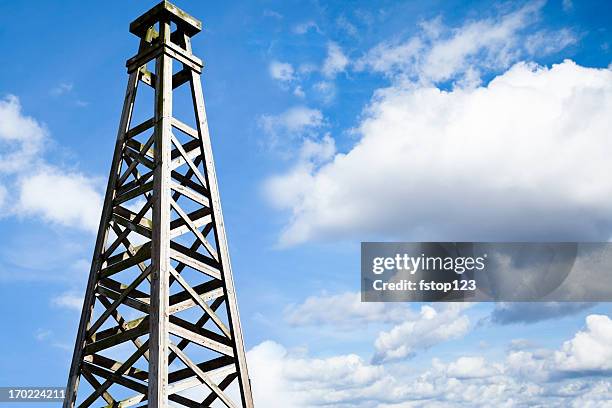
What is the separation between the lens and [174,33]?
1012 cm

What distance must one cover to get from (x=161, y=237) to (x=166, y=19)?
137 inches

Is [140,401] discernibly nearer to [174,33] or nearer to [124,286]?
[124,286]

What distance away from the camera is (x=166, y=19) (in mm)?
9711

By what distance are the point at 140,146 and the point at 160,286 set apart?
2695 mm

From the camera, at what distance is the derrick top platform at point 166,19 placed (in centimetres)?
968

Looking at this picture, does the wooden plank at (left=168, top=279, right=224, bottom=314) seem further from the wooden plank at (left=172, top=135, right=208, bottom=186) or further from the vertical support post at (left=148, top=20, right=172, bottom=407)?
the wooden plank at (left=172, top=135, right=208, bottom=186)

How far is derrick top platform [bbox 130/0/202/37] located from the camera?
9.68 meters

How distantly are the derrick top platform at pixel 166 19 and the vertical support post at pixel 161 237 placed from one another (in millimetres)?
133

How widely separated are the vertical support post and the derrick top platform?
13 cm

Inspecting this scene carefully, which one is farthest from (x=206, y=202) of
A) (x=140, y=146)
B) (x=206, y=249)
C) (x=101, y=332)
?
(x=101, y=332)

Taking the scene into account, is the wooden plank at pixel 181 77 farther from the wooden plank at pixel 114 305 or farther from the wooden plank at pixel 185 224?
the wooden plank at pixel 114 305

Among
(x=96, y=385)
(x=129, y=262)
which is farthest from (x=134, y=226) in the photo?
(x=96, y=385)

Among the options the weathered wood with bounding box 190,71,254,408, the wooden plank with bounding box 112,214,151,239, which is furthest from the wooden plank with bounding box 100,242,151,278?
the weathered wood with bounding box 190,71,254,408

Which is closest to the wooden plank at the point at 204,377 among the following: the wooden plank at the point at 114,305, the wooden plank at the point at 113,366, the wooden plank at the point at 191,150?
the wooden plank at the point at 113,366
